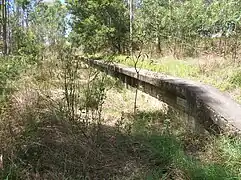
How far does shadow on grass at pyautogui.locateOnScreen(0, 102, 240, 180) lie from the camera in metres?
2.50

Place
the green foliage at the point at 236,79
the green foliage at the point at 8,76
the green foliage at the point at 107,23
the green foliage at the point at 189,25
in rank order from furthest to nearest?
the green foliage at the point at 107,23 < the green foliage at the point at 189,25 < the green foliage at the point at 236,79 < the green foliage at the point at 8,76

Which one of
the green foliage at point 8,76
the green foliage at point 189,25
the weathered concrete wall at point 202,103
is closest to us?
the weathered concrete wall at point 202,103

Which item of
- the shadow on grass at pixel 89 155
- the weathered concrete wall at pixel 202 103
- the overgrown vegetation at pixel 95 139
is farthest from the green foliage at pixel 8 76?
the weathered concrete wall at pixel 202 103

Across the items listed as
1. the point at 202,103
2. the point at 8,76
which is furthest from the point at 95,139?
the point at 8,76

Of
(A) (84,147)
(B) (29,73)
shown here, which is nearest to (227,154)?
(A) (84,147)

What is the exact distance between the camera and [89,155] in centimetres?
282

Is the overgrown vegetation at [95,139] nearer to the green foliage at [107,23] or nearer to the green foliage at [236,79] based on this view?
the green foliage at [236,79]

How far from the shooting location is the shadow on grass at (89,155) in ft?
8.21

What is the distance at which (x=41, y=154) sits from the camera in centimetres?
280

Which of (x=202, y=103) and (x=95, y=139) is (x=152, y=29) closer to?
(x=202, y=103)

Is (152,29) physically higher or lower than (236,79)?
higher

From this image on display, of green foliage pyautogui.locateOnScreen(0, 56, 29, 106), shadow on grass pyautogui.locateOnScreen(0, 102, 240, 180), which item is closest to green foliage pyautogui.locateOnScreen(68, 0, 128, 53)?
green foliage pyautogui.locateOnScreen(0, 56, 29, 106)

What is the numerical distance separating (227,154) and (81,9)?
22.2m

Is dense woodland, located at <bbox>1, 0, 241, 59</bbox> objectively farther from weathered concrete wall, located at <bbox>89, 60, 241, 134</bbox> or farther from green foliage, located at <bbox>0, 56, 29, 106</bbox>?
weathered concrete wall, located at <bbox>89, 60, 241, 134</bbox>
